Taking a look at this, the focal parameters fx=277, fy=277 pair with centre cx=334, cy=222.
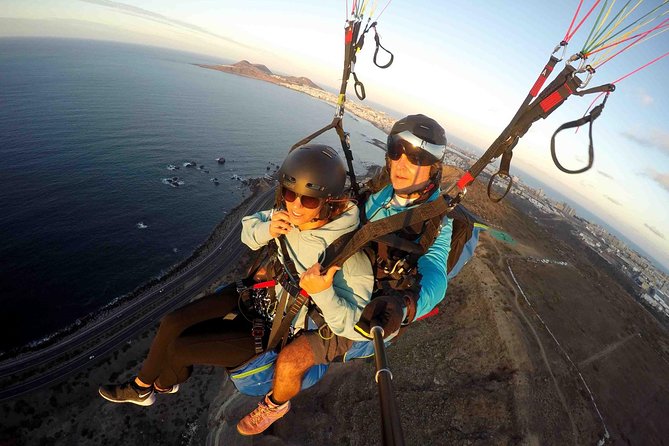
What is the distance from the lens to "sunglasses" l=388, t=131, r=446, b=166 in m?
4.69

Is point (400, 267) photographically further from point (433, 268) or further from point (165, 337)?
point (165, 337)

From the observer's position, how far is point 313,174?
3.80m

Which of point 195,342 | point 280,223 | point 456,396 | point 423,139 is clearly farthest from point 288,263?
point 456,396

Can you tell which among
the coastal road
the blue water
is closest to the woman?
the coastal road

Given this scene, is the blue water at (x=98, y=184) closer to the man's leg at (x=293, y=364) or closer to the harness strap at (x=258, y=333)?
the harness strap at (x=258, y=333)

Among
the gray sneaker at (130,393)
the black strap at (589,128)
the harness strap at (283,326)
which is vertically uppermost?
the black strap at (589,128)

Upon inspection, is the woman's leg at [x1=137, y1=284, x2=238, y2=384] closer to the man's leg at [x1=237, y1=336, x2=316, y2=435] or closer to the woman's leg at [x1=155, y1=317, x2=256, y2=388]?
the woman's leg at [x1=155, y1=317, x2=256, y2=388]

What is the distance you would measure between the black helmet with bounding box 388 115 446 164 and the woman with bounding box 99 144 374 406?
4.36 ft

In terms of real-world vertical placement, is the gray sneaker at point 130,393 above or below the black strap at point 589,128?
below

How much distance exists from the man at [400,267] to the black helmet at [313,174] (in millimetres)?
1063

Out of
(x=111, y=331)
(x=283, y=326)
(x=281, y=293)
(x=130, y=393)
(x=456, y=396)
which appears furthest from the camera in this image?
(x=111, y=331)

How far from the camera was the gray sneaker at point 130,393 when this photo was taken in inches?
182

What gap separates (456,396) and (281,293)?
2275cm

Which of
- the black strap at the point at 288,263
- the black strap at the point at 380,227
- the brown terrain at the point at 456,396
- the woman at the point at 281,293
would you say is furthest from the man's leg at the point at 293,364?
the brown terrain at the point at 456,396
